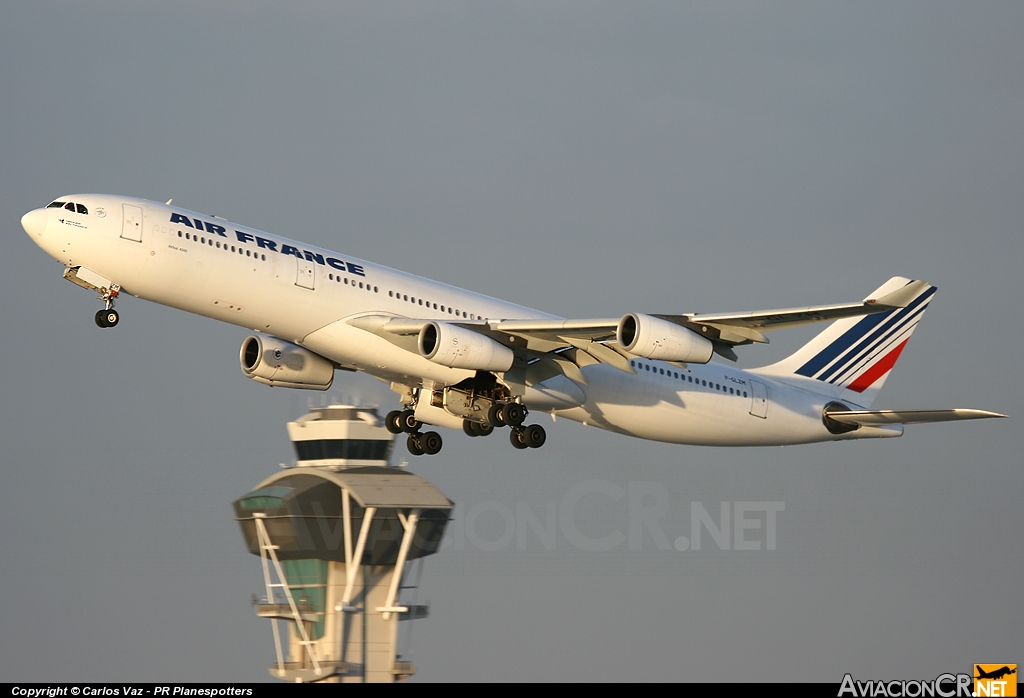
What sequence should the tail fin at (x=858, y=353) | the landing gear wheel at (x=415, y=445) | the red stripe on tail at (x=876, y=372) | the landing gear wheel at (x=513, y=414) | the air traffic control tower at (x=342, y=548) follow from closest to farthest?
the landing gear wheel at (x=513, y=414)
the landing gear wheel at (x=415, y=445)
the tail fin at (x=858, y=353)
the red stripe on tail at (x=876, y=372)
the air traffic control tower at (x=342, y=548)

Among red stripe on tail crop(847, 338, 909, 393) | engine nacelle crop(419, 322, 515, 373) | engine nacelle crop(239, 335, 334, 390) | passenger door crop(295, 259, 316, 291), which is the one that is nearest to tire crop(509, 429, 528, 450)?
engine nacelle crop(419, 322, 515, 373)

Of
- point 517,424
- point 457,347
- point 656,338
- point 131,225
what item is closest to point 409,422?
point 517,424

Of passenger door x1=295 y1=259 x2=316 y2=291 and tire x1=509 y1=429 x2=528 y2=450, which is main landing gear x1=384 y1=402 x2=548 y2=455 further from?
passenger door x1=295 y1=259 x2=316 y2=291

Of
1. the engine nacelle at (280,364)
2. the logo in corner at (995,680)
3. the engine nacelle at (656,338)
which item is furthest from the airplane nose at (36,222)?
the logo in corner at (995,680)

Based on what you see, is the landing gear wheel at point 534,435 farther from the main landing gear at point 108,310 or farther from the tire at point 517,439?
the main landing gear at point 108,310

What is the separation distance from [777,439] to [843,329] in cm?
690

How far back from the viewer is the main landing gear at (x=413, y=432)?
4388 centimetres

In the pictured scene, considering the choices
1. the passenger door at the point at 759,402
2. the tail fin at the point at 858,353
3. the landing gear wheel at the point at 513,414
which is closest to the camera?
the landing gear wheel at the point at 513,414

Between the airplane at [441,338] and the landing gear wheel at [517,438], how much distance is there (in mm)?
87

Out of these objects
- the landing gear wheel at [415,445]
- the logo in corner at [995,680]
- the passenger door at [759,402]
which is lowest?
the logo in corner at [995,680]

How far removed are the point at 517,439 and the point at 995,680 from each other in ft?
53.8

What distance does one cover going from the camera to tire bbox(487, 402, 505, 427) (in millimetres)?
41469

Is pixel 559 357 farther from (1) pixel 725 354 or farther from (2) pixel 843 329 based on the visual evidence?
(2) pixel 843 329

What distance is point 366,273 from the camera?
3916cm
